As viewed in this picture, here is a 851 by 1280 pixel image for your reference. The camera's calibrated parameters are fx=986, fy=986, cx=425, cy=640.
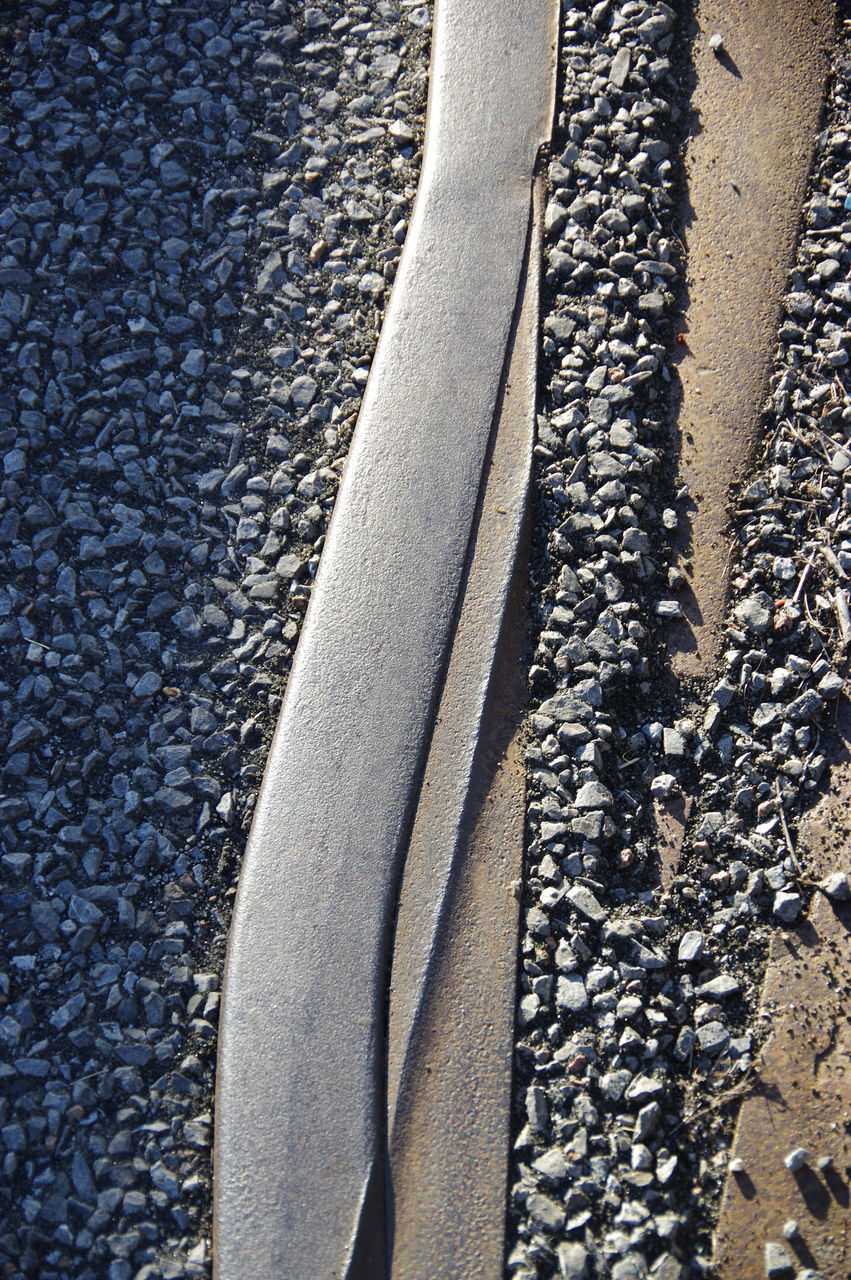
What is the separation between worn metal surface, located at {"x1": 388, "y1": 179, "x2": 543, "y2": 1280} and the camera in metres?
1.91

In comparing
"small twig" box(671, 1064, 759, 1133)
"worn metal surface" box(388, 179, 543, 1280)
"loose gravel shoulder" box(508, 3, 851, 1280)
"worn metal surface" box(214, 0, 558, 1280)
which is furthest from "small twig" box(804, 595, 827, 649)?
"small twig" box(671, 1064, 759, 1133)

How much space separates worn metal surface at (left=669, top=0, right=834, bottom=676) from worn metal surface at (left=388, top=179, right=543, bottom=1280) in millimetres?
459

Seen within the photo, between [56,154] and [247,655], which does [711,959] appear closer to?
[247,655]

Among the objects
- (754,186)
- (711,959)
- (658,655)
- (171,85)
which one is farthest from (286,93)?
(711,959)

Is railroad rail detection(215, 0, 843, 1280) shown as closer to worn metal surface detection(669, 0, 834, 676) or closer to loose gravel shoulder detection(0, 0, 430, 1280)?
worn metal surface detection(669, 0, 834, 676)

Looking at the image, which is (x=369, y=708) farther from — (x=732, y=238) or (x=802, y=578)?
(x=732, y=238)

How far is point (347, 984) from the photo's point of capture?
207cm

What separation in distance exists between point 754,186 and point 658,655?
5.00 ft

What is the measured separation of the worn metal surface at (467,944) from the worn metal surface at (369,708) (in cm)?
4

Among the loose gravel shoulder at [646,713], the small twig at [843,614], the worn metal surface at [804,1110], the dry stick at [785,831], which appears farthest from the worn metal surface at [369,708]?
the small twig at [843,614]

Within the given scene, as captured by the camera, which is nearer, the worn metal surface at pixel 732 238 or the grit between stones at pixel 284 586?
the grit between stones at pixel 284 586

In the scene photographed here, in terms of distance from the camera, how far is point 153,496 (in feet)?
8.68

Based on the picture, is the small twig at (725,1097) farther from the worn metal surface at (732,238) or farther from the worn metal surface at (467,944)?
the worn metal surface at (732,238)

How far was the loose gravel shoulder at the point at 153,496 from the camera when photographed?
80.6 inches
